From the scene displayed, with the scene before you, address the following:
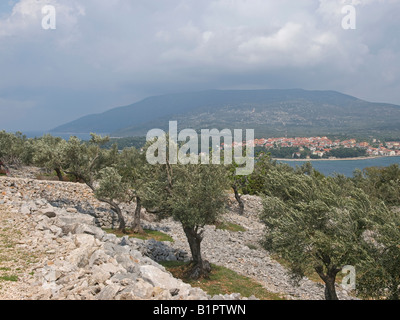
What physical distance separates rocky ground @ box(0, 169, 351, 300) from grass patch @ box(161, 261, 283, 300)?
1064 millimetres

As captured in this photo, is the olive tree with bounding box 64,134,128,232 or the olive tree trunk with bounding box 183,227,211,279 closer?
the olive tree trunk with bounding box 183,227,211,279

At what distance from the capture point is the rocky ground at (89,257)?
1034cm

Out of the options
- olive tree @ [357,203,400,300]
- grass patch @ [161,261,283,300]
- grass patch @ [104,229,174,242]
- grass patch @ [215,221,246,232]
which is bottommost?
grass patch @ [215,221,246,232]

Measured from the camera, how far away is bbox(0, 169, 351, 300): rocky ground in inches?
407

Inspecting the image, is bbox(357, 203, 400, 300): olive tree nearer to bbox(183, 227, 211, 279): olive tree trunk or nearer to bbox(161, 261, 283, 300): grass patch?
bbox(161, 261, 283, 300): grass patch

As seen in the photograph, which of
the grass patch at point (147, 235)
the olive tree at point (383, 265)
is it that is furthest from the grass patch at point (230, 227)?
the olive tree at point (383, 265)

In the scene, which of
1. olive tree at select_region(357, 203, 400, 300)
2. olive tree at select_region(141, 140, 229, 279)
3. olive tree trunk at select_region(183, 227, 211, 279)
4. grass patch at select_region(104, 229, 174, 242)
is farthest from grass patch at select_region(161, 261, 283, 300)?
olive tree at select_region(357, 203, 400, 300)

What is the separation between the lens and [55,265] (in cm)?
1213

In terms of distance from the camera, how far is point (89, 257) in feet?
44.5

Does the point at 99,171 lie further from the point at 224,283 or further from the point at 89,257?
the point at 224,283
